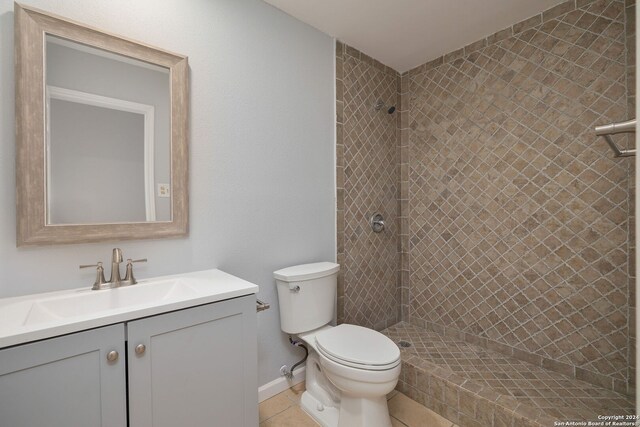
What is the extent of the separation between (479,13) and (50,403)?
2.74 m

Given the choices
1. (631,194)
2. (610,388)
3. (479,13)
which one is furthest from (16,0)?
(610,388)

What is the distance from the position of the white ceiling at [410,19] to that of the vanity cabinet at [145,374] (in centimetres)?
177

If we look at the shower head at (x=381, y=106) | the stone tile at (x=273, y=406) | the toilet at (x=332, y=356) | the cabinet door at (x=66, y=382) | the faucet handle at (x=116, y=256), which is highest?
the shower head at (x=381, y=106)

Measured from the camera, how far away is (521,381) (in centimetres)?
169

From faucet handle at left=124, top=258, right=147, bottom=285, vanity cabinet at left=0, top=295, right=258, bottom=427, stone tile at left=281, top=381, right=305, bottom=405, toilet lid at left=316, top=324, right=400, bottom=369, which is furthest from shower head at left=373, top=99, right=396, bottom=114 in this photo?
stone tile at left=281, top=381, right=305, bottom=405

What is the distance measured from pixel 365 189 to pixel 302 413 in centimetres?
155

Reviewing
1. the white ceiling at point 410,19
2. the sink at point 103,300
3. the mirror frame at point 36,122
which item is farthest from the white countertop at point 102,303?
the white ceiling at point 410,19

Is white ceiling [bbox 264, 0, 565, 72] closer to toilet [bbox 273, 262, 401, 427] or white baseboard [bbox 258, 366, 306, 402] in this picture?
toilet [bbox 273, 262, 401, 427]

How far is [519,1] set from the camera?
172 centimetres

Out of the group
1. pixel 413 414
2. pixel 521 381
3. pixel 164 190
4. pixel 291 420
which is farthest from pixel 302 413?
pixel 164 190

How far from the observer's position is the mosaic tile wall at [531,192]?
5.28 feet

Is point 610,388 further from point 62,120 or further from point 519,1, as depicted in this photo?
point 62,120

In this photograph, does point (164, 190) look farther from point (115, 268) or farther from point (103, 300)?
point (103, 300)

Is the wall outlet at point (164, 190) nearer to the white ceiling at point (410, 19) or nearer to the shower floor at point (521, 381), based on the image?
the white ceiling at point (410, 19)
